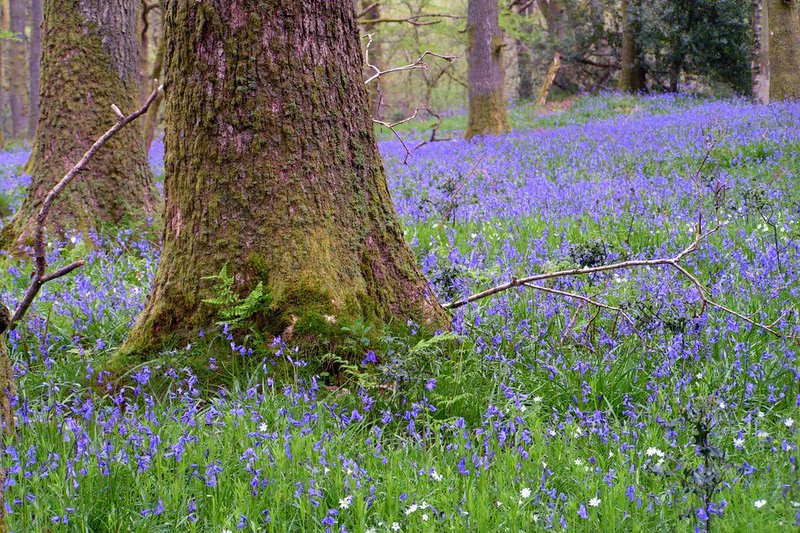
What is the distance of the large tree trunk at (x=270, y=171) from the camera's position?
369cm

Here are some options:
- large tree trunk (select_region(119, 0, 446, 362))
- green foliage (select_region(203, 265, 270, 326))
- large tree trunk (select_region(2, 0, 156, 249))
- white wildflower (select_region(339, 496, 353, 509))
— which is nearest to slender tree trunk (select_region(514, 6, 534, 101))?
large tree trunk (select_region(2, 0, 156, 249))

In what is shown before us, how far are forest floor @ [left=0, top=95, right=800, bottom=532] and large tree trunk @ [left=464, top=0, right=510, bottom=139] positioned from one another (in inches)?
438

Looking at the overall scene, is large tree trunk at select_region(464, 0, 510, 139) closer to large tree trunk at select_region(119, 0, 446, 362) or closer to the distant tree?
the distant tree

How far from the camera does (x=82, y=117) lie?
7047 mm

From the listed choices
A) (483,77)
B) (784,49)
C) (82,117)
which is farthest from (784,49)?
(82,117)

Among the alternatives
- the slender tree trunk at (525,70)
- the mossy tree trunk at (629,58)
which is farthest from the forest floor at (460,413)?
the slender tree trunk at (525,70)

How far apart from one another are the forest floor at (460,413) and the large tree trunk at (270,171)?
28 centimetres

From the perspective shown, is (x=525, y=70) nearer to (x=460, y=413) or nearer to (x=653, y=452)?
(x=460, y=413)

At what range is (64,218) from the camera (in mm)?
6922

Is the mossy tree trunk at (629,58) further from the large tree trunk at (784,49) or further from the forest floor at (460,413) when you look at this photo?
the forest floor at (460,413)

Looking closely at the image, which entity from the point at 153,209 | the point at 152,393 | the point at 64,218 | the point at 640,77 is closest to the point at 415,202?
the point at 153,209

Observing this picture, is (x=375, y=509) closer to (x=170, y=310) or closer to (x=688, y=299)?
(x=170, y=310)

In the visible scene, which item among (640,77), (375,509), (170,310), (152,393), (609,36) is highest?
(609,36)

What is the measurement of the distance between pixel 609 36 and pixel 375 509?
26.6 m
